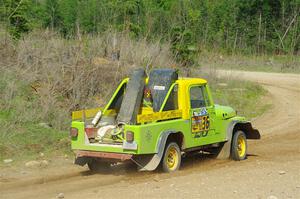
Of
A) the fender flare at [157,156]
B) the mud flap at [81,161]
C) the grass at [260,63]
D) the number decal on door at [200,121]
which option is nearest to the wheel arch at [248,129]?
the number decal on door at [200,121]

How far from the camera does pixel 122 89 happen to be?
12805 mm

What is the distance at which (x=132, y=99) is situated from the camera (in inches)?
477

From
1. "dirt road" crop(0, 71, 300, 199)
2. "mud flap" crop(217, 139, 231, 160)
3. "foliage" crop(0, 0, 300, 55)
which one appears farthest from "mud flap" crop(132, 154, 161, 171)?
"foliage" crop(0, 0, 300, 55)

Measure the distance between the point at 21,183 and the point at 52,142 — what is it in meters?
3.18

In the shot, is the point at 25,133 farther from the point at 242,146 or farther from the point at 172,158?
the point at 242,146

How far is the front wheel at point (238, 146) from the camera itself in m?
13.4

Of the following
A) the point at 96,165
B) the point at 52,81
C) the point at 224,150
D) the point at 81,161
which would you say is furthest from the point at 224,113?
the point at 52,81

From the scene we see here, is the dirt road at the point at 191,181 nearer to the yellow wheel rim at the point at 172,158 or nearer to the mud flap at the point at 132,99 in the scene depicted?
the yellow wheel rim at the point at 172,158

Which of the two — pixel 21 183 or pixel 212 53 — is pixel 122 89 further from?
pixel 212 53

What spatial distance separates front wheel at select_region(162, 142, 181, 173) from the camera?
1156 centimetres

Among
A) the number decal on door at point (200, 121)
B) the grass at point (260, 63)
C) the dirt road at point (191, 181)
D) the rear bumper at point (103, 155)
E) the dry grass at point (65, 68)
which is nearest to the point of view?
the dirt road at point (191, 181)

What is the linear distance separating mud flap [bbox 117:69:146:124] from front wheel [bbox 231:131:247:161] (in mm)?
2557

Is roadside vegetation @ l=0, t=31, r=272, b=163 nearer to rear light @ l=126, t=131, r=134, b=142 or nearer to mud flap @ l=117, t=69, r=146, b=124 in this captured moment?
mud flap @ l=117, t=69, r=146, b=124

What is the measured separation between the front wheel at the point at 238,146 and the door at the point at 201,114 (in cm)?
77
